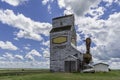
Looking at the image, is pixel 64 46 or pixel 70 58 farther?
pixel 64 46

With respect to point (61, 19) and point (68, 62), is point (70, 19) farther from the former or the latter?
point (68, 62)

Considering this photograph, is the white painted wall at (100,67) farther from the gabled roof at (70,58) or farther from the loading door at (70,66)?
the gabled roof at (70,58)

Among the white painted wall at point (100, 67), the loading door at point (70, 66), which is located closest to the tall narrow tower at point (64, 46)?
the loading door at point (70, 66)

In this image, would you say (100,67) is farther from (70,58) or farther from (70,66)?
(70,58)

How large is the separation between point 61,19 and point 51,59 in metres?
11.9

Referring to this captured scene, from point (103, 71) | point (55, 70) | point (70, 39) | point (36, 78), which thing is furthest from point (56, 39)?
point (36, 78)

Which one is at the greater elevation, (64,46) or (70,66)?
(64,46)

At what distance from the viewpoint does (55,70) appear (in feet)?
200

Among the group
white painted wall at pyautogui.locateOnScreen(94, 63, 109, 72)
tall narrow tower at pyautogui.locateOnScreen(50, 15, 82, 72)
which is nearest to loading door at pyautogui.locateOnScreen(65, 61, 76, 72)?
tall narrow tower at pyautogui.locateOnScreen(50, 15, 82, 72)

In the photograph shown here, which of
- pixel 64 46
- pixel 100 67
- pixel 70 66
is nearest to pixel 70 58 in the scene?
pixel 70 66

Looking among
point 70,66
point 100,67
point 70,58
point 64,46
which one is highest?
point 64,46

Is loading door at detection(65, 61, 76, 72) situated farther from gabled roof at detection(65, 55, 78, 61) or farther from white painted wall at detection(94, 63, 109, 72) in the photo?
white painted wall at detection(94, 63, 109, 72)

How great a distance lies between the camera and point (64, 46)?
6025 centimetres

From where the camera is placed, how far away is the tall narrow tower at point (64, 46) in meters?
58.2
